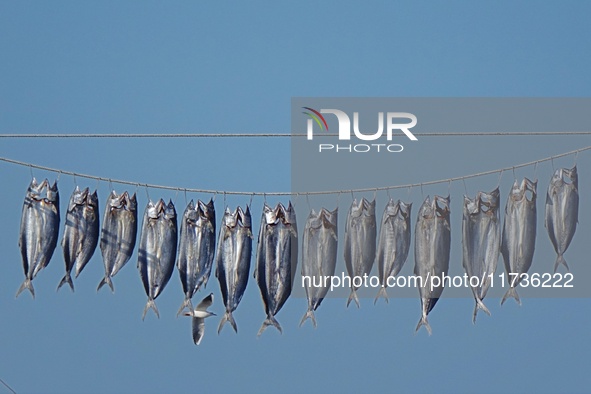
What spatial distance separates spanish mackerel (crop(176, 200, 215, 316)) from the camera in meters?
10.5

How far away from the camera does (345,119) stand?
1150cm

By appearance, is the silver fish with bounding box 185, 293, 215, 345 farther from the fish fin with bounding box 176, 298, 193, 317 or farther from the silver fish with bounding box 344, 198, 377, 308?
the silver fish with bounding box 344, 198, 377, 308

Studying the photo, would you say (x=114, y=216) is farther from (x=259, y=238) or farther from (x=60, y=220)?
(x=259, y=238)

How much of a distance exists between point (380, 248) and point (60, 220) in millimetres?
2882

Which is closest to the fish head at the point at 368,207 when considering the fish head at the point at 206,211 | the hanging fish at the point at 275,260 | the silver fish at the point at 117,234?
the hanging fish at the point at 275,260

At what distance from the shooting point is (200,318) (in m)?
10.7

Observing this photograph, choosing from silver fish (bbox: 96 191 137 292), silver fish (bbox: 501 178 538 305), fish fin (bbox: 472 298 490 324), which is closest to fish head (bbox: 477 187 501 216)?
silver fish (bbox: 501 178 538 305)

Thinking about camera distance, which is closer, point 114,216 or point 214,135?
point 214,135

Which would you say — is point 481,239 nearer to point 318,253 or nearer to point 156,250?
point 318,253

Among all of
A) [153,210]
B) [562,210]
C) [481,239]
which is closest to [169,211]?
[153,210]

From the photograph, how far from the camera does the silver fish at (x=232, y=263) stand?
10.4 meters

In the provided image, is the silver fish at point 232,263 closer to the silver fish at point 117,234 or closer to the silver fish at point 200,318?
the silver fish at point 200,318

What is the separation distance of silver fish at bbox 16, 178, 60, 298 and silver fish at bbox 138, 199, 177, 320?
817mm

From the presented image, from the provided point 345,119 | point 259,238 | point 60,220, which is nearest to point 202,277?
point 259,238
